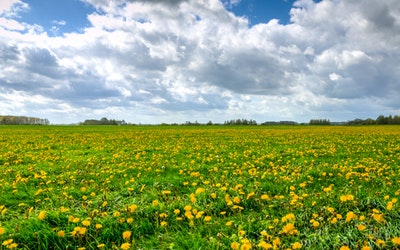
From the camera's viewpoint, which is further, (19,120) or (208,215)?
(19,120)

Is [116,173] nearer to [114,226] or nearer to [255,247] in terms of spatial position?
[114,226]

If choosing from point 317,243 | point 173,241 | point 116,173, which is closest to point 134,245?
point 173,241

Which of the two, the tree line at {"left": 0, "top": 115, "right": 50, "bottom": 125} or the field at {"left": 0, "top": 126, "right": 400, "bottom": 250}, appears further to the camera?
the tree line at {"left": 0, "top": 115, "right": 50, "bottom": 125}

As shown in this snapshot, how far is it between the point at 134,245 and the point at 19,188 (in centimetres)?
516

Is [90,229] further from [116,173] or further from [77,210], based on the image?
[116,173]

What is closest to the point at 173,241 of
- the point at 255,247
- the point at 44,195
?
the point at 255,247

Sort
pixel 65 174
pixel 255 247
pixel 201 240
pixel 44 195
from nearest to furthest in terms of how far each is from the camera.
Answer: pixel 255 247
pixel 201 240
pixel 44 195
pixel 65 174

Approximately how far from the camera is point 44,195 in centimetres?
661

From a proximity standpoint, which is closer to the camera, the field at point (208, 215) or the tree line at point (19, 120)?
the field at point (208, 215)

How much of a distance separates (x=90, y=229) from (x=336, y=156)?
10606 mm

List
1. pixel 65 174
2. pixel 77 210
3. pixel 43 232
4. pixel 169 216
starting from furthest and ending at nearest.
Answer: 1. pixel 65 174
2. pixel 77 210
3. pixel 169 216
4. pixel 43 232

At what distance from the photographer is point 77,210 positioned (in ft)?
16.1

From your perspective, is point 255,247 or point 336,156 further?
point 336,156

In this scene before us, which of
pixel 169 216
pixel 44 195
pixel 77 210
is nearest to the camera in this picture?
pixel 169 216
